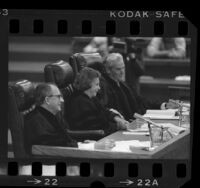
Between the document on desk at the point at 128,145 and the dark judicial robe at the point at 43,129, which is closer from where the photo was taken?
the document on desk at the point at 128,145

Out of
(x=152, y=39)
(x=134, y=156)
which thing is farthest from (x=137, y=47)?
(x=134, y=156)

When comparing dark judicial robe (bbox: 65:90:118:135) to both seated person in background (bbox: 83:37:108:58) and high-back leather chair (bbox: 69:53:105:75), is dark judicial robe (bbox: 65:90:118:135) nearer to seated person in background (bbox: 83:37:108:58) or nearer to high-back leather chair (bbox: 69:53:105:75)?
high-back leather chair (bbox: 69:53:105:75)

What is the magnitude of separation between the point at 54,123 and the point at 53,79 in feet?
0.94

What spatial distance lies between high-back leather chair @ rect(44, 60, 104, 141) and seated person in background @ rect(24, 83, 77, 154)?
4 cm

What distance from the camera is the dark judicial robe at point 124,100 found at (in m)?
9.80

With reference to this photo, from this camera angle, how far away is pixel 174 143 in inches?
380

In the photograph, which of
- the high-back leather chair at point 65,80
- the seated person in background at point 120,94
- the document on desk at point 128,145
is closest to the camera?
the document on desk at point 128,145

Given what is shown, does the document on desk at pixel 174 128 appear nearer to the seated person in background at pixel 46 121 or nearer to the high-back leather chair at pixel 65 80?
the high-back leather chair at pixel 65 80

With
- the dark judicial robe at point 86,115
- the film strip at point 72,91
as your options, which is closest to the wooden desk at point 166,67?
the film strip at point 72,91

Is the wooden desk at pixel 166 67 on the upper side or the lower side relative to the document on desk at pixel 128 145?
upper

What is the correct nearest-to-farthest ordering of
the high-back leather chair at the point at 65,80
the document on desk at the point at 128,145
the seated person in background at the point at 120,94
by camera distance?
the document on desk at the point at 128,145 < the high-back leather chair at the point at 65,80 < the seated person in background at the point at 120,94

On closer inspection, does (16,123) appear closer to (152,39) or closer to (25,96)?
(25,96)

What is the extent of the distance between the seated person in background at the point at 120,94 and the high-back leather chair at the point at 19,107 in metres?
0.50

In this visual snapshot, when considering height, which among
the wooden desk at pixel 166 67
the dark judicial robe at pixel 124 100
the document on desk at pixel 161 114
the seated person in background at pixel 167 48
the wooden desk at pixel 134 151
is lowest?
the wooden desk at pixel 134 151
